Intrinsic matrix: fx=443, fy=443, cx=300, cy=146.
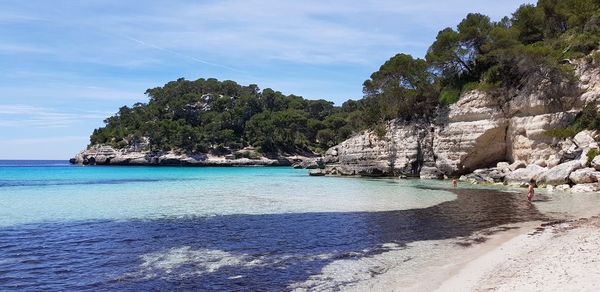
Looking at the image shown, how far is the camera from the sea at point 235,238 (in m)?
11.3

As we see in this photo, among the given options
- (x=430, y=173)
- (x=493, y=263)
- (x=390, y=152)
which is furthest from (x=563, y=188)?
(x=390, y=152)

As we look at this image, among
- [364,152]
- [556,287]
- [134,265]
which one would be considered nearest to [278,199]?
[134,265]

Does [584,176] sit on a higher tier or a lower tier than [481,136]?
lower

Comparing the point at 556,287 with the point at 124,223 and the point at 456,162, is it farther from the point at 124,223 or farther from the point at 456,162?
the point at 456,162

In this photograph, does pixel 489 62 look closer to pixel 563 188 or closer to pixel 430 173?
pixel 430 173

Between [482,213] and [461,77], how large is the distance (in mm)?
36727

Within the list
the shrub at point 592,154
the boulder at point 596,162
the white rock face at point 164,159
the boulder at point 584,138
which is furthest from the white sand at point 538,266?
the white rock face at point 164,159

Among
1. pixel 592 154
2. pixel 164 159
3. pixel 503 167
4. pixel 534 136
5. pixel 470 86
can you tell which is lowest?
pixel 503 167

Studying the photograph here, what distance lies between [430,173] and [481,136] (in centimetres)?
794

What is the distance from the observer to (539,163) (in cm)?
3988

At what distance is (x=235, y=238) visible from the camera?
16.5 meters

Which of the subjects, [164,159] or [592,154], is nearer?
[592,154]

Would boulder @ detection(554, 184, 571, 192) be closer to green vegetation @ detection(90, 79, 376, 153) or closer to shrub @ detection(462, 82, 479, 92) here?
shrub @ detection(462, 82, 479, 92)

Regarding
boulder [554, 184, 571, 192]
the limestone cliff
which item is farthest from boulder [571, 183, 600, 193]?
the limestone cliff
